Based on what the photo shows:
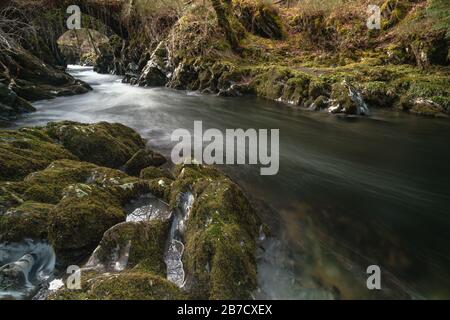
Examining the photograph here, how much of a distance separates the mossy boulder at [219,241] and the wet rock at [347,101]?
1148 centimetres

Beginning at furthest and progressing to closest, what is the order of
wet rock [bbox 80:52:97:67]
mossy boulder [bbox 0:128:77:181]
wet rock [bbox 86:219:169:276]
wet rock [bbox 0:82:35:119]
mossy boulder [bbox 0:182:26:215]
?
wet rock [bbox 80:52:97:67], wet rock [bbox 0:82:35:119], mossy boulder [bbox 0:128:77:181], mossy boulder [bbox 0:182:26:215], wet rock [bbox 86:219:169:276]

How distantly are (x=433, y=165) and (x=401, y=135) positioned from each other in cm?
306

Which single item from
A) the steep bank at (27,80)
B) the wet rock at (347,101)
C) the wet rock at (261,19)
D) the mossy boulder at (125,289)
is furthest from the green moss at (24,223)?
the wet rock at (261,19)

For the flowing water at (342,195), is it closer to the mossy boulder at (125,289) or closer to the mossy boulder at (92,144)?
the mossy boulder at (125,289)

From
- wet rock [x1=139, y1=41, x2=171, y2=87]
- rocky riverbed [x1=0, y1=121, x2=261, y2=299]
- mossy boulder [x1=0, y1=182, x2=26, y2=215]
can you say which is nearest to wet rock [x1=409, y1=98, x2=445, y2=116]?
rocky riverbed [x1=0, y1=121, x2=261, y2=299]

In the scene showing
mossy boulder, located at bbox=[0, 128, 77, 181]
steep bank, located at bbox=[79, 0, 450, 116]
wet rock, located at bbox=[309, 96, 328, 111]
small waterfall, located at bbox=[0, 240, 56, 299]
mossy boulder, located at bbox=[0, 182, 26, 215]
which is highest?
steep bank, located at bbox=[79, 0, 450, 116]

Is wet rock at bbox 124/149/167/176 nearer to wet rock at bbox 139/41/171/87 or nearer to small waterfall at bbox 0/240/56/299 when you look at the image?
small waterfall at bbox 0/240/56/299

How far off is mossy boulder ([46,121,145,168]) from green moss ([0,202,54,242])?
2933 millimetres

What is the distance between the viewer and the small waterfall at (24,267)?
12.1 ft

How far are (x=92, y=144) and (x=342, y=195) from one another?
19.4 feet

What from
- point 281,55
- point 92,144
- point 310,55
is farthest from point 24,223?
point 310,55

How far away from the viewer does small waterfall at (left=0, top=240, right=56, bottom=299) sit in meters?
3.70
